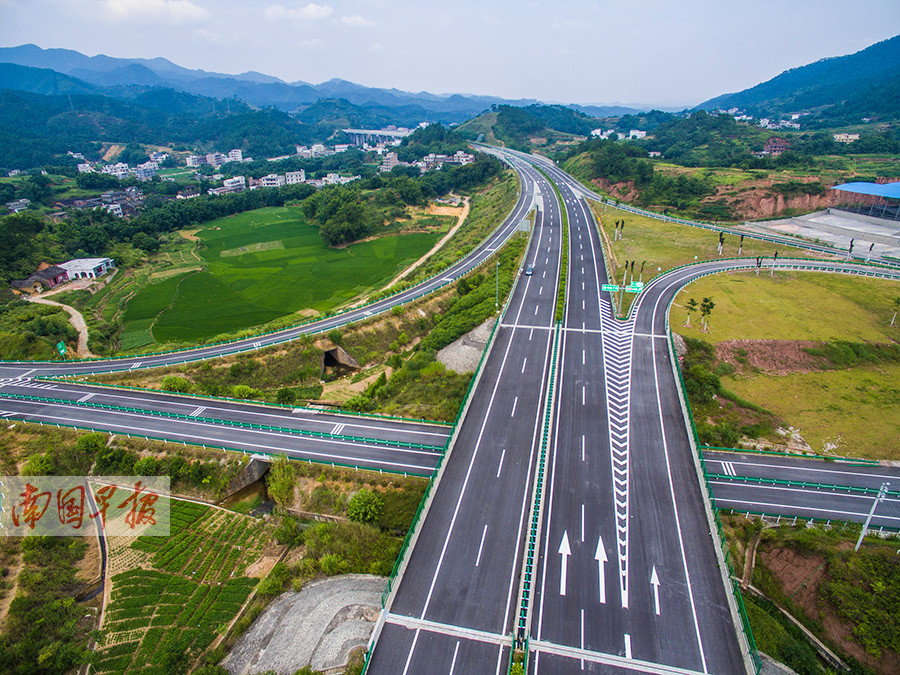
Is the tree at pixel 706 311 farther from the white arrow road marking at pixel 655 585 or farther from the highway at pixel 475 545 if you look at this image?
the white arrow road marking at pixel 655 585

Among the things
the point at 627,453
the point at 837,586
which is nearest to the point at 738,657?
the point at 837,586

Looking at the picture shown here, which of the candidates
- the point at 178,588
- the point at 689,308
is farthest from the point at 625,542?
the point at 689,308

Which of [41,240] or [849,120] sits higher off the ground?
[849,120]

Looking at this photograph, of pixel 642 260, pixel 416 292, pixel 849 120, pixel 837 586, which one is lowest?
pixel 837 586

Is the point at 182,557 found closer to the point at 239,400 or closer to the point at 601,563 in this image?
the point at 239,400

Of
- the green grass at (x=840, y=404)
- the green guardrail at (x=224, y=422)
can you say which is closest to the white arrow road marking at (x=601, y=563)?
the green guardrail at (x=224, y=422)

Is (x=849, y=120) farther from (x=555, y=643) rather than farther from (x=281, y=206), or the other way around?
(x=555, y=643)
